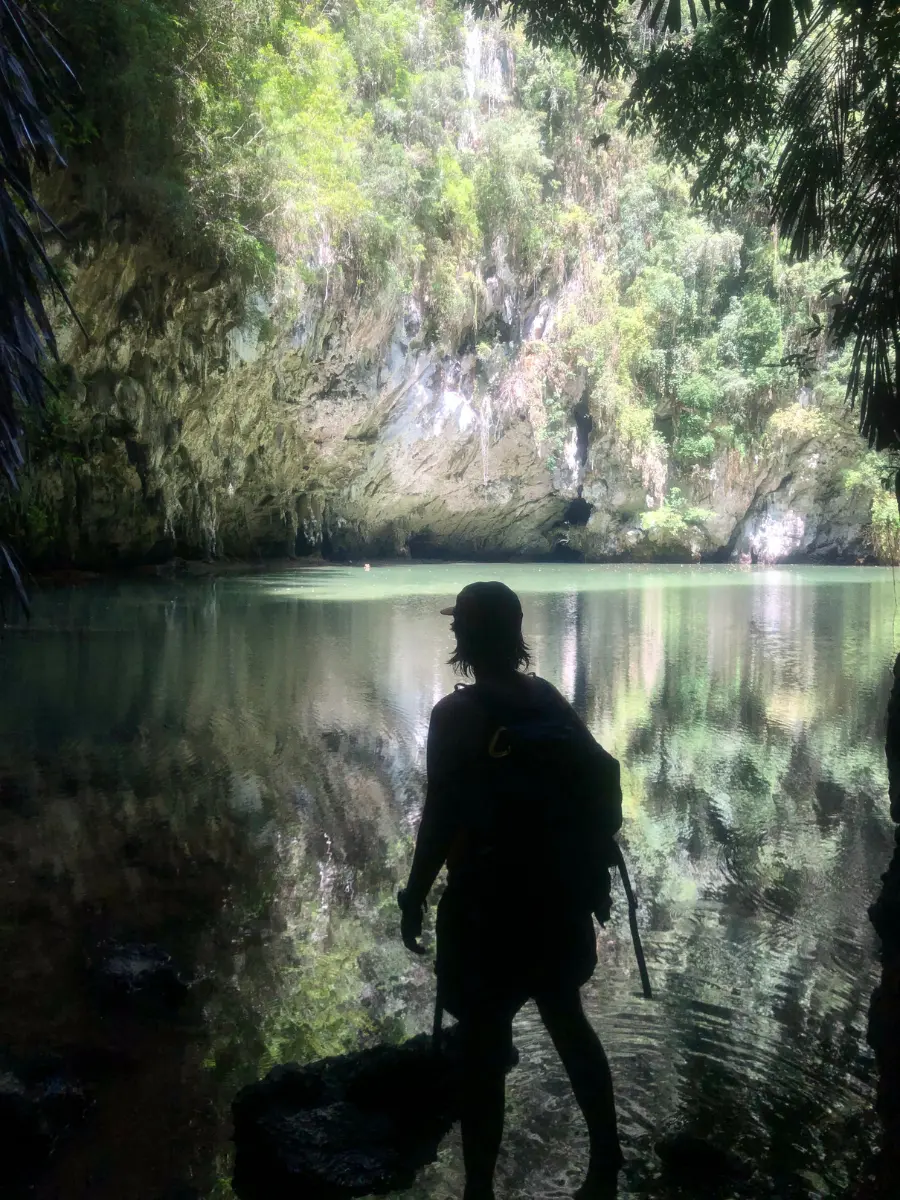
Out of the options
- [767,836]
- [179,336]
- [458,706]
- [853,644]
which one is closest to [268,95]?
[179,336]

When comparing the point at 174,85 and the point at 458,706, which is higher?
the point at 174,85

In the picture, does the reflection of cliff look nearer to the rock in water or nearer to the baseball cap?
the rock in water

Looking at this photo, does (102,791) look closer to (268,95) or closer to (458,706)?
(458,706)

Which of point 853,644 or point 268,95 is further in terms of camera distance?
point 268,95

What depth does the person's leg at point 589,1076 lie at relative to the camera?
6.37 ft

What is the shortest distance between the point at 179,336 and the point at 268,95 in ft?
12.4

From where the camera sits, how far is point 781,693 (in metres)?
7.70

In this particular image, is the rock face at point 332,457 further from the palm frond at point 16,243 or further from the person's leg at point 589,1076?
the person's leg at point 589,1076

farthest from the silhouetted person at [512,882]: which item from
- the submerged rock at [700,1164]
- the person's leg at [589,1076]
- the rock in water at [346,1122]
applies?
the rock in water at [346,1122]

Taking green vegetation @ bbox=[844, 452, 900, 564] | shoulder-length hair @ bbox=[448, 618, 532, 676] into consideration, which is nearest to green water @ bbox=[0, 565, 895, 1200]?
shoulder-length hair @ bbox=[448, 618, 532, 676]

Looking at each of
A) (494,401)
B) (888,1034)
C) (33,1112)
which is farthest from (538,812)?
(494,401)

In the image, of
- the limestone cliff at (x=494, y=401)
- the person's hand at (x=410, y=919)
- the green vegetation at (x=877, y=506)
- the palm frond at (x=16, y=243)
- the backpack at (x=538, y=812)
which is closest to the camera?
the backpack at (x=538, y=812)

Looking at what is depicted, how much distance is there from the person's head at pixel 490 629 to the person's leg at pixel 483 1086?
70 centimetres

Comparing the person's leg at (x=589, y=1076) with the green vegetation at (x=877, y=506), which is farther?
the green vegetation at (x=877, y=506)
